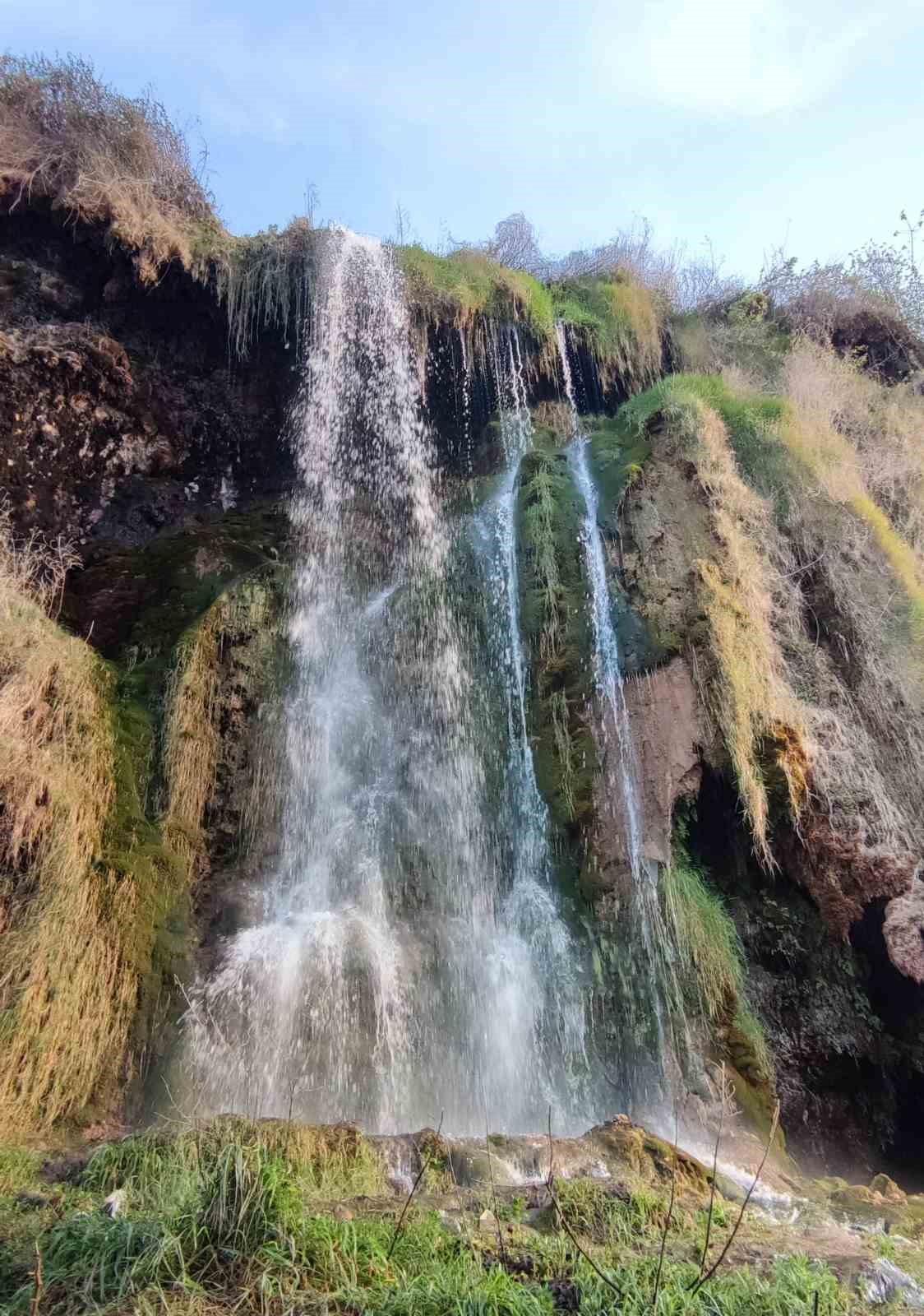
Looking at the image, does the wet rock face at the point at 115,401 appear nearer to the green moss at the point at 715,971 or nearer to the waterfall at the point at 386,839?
the waterfall at the point at 386,839

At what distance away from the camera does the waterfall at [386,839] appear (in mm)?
5953

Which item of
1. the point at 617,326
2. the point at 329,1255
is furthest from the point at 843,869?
the point at 617,326

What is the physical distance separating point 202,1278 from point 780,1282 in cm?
204

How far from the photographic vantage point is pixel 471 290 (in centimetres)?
1138

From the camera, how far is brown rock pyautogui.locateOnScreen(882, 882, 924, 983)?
6473 millimetres

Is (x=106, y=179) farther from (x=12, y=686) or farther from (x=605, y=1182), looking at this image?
(x=605, y=1182)

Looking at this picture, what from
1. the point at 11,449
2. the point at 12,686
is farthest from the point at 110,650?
the point at 11,449

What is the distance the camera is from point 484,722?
8.23 m

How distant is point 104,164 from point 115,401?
2.90m

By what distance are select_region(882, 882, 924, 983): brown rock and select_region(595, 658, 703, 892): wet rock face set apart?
1740 mm

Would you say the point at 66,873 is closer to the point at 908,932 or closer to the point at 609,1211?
the point at 609,1211

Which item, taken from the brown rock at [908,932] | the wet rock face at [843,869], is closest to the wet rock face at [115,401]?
the wet rock face at [843,869]

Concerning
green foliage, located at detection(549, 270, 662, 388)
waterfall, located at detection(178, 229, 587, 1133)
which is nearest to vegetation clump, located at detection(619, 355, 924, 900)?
green foliage, located at detection(549, 270, 662, 388)

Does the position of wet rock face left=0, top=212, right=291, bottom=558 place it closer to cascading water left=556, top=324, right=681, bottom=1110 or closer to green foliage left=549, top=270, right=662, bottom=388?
green foliage left=549, top=270, right=662, bottom=388
